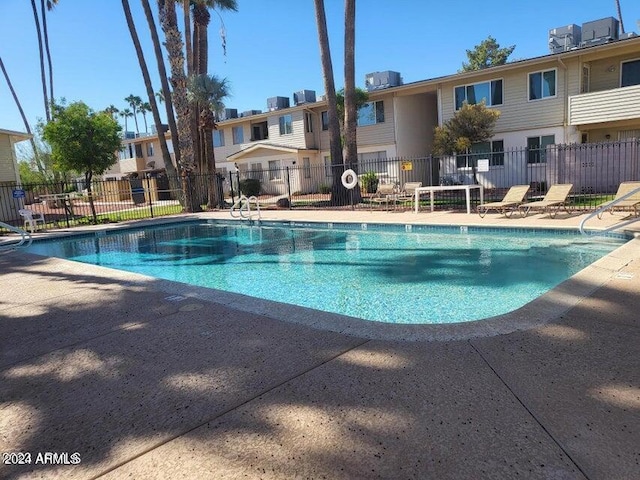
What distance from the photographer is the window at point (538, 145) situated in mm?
19141

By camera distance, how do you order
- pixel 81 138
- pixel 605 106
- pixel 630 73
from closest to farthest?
pixel 605 106, pixel 81 138, pixel 630 73

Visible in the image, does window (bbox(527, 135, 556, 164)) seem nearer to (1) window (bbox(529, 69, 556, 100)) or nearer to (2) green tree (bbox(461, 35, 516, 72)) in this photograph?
(1) window (bbox(529, 69, 556, 100))

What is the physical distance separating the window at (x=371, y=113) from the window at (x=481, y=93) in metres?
4.52

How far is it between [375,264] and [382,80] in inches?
733

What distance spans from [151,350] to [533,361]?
10.4 feet

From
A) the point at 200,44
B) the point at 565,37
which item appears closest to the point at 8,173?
the point at 200,44

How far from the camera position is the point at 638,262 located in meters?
5.94

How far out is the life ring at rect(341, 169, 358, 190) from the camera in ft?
55.9

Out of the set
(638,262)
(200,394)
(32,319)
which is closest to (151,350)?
(200,394)

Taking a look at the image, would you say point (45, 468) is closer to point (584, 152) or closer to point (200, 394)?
point (200, 394)

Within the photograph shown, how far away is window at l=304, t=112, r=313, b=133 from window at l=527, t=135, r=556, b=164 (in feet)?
43.0

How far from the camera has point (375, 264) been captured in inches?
356

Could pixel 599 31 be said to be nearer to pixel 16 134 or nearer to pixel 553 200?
pixel 553 200

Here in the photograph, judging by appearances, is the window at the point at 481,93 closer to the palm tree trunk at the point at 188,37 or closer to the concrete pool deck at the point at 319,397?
the palm tree trunk at the point at 188,37
